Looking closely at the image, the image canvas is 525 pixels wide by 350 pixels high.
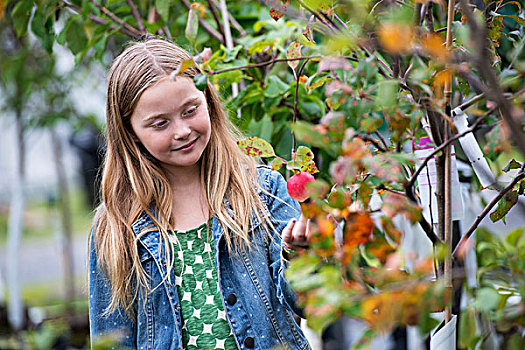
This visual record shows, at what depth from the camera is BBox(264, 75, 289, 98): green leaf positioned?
1.61 metres

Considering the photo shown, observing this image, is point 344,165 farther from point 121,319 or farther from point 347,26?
point 121,319

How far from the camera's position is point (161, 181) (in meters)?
1.50

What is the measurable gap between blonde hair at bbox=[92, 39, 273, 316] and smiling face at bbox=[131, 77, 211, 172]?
0.17 feet

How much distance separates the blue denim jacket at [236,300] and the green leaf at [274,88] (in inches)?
11.7

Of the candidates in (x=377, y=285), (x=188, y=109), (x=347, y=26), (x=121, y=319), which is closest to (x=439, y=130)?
(x=347, y=26)

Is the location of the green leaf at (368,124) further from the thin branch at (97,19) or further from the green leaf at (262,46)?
the thin branch at (97,19)

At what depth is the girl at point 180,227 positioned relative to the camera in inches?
53.4

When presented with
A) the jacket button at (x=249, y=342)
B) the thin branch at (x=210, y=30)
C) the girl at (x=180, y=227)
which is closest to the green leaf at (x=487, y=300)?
the girl at (x=180, y=227)

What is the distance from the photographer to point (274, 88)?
1.62 m

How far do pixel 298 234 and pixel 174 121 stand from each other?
1.69ft

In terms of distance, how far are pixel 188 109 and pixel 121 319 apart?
534 mm

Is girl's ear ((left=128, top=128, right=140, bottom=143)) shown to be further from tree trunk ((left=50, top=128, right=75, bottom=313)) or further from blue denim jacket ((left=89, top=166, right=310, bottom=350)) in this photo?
tree trunk ((left=50, top=128, right=75, bottom=313))

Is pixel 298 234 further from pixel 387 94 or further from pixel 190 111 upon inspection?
pixel 190 111

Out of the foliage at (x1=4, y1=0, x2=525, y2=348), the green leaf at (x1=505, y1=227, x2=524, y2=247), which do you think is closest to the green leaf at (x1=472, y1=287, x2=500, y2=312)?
the foliage at (x1=4, y1=0, x2=525, y2=348)
